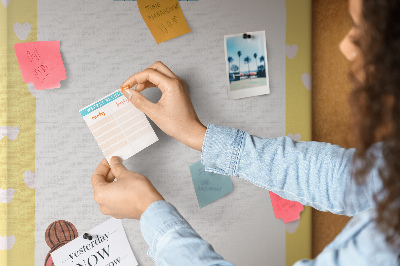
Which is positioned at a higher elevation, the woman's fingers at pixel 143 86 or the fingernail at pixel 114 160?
the woman's fingers at pixel 143 86

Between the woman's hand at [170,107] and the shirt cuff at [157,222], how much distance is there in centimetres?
17

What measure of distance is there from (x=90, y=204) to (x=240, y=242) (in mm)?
339

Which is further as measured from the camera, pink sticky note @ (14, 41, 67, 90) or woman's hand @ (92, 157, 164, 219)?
pink sticky note @ (14, 41, 67, 90)

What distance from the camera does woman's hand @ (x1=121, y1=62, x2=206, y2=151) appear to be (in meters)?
0.69

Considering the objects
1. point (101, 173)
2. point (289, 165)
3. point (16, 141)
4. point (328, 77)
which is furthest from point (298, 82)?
point (16, 141)

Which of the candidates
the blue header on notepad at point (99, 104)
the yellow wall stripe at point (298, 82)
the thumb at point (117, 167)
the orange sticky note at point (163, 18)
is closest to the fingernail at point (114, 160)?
the thumb at point (117, 167)

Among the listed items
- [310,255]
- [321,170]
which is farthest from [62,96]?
[310,255]

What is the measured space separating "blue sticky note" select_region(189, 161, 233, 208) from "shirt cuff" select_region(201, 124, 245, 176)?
0.42 feet

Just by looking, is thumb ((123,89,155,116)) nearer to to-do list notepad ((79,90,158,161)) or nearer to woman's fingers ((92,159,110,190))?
to-do list notepad ((79,90,158,161))

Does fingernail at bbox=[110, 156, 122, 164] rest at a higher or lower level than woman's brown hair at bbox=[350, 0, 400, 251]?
lower

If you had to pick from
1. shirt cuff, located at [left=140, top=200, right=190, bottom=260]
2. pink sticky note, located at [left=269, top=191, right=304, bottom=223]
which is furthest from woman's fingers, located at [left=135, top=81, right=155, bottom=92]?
pink sticky note, located at [left=269, top=191, right=304, bottom=223]

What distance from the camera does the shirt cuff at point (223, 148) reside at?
66 cm

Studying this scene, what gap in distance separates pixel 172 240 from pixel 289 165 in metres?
0.26

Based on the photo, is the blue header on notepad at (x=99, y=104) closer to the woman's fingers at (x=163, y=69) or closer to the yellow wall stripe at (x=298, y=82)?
the woman's fingers at (x=163, y=69)
